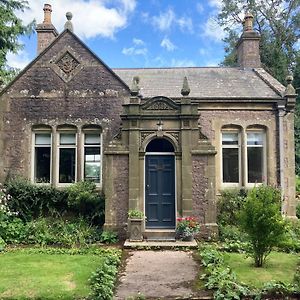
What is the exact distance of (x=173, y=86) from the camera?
16.1 m

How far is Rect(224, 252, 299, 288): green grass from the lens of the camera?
7512mm

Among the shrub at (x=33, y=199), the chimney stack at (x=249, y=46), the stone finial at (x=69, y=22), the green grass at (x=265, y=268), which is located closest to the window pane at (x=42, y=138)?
the shrub at (x=33, y=199)

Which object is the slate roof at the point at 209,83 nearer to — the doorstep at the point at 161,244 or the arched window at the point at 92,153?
the arched window at the point at 92,153

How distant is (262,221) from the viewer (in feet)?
26.9

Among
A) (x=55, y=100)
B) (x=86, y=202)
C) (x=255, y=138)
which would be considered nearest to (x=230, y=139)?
(x=255, y=138)

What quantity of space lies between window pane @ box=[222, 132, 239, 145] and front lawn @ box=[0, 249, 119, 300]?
7567 mm

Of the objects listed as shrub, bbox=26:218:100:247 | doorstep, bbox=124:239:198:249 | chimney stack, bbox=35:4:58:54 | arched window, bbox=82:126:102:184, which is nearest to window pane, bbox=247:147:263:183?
doorstep, bbox=124:239:198:249

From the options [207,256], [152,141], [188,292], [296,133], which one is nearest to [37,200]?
[152,141]

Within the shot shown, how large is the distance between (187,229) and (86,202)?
394cm

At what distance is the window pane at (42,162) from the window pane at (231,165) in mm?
7089

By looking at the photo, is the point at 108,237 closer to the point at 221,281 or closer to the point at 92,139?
the point at 92,139

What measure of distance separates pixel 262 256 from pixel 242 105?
7.63m

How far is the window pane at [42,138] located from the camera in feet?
48.2

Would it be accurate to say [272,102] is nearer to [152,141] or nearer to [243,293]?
[152,141]
